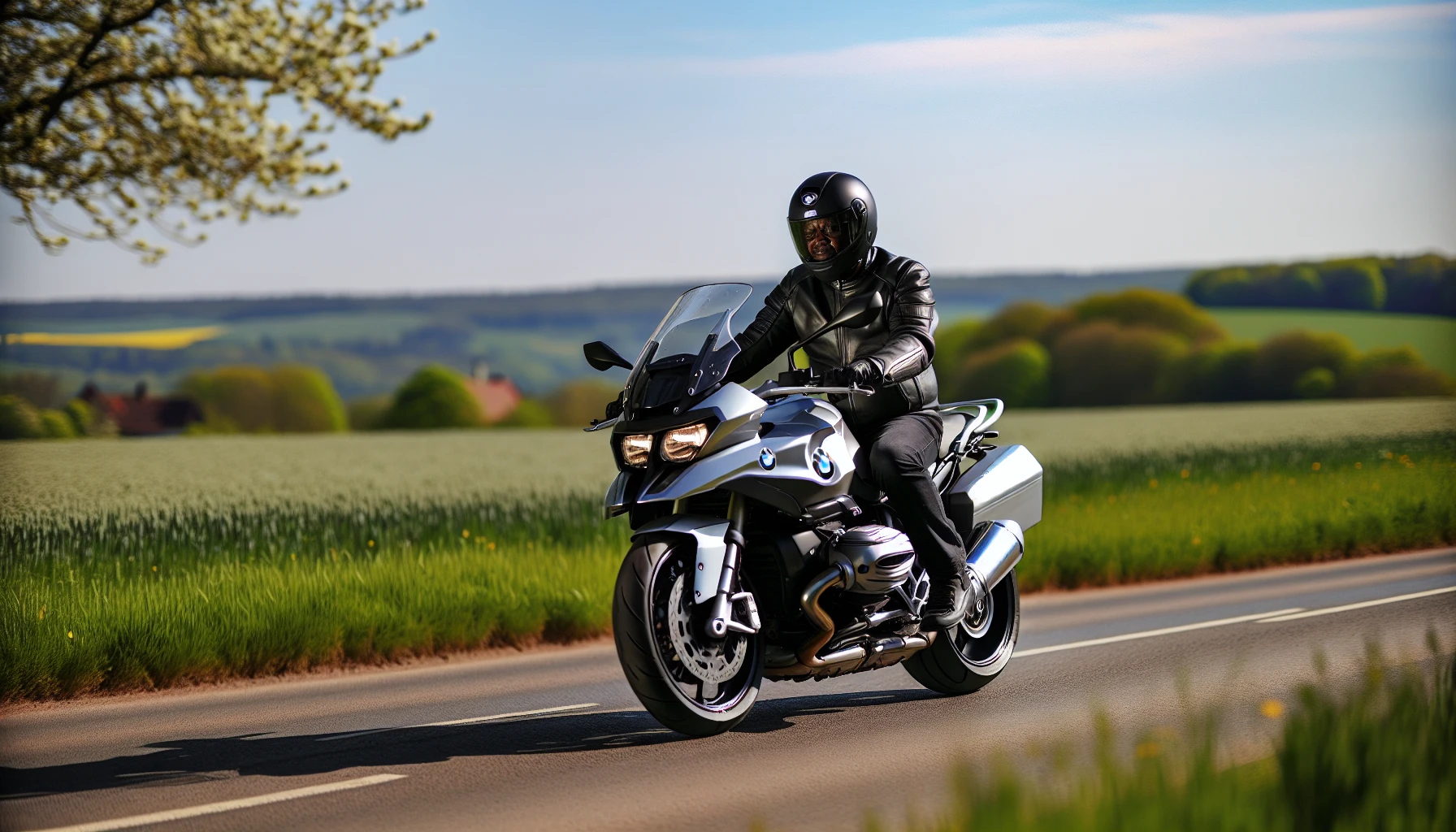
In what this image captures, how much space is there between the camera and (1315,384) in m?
52.1

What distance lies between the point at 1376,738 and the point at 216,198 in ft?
54.1

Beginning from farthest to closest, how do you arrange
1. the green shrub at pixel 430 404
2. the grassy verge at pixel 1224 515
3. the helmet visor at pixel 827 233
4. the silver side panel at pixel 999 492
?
the green shrub at pixel 430 404 < the grassy verge at pixel 1224 515 < the silver side panel at pixel 999 492 < the helmet visor at pixel 827 233

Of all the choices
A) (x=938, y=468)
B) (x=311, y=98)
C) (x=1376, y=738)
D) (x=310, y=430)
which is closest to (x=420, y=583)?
(x=938, y=468)

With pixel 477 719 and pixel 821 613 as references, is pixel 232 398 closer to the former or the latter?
pixel 477 719

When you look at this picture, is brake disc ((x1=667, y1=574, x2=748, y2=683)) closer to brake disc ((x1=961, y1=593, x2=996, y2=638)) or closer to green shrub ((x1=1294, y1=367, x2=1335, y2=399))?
brake disc ((x1=961, y1=593, x2=996, y2=638))

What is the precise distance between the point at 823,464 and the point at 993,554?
4.89 ft

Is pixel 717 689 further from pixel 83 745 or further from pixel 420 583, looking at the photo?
pixel 420 583

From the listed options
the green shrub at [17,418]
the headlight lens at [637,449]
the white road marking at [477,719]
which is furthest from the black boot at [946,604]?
the green shrub at [17,418]

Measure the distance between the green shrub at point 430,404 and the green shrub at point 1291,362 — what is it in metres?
27.6

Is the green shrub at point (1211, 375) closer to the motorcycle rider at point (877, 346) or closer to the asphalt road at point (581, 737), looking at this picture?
the asphalt road at point (581, 737)

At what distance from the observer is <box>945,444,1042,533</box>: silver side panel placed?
7926 millimetres

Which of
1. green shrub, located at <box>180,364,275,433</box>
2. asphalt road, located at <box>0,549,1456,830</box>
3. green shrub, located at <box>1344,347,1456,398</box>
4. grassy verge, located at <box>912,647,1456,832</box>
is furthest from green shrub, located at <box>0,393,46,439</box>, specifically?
green shrub, located at <box>1344,347,1456,398</box>

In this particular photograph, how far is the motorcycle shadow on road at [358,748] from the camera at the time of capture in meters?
6.36

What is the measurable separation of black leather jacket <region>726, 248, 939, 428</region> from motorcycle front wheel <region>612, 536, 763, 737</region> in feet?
4.59
